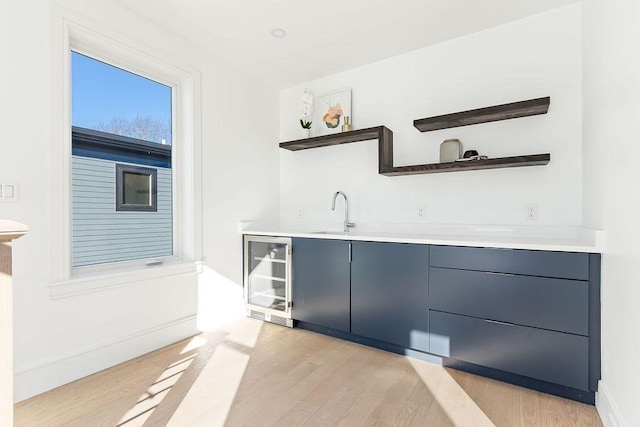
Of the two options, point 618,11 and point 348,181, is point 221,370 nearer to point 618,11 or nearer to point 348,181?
point 348,181

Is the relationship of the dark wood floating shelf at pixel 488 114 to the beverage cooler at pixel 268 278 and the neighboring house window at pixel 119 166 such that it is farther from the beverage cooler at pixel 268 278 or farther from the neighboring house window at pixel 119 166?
the neighboring house window at pixel 119 166

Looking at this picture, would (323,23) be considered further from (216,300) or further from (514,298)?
(216,300)

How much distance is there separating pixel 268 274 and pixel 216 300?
52 centimetres

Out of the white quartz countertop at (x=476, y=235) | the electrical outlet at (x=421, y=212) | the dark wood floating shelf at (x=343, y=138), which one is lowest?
the white quartz countertop at (x=476, y=235)

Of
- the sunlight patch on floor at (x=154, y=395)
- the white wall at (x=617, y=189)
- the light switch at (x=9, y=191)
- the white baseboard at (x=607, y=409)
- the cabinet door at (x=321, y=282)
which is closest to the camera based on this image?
the white wall at (x=617, y=189)

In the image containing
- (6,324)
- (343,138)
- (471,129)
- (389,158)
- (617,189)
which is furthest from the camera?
(343,138)

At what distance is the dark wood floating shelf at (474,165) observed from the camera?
2.13 m

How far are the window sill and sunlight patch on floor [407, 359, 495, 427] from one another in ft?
6.26

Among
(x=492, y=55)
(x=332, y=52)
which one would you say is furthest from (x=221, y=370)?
(x=492, y=55)

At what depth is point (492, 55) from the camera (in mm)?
2482

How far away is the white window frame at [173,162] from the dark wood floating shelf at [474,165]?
5.50 ft

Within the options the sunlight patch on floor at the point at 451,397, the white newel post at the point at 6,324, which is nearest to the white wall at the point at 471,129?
the sunlight patch on floor at the point at 451,397

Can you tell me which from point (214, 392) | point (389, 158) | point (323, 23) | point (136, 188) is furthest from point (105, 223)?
point (389, 158)

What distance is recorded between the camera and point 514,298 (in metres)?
1.89
